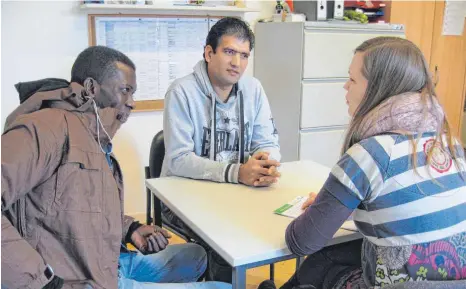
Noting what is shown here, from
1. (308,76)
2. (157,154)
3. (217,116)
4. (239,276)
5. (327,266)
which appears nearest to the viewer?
(239,276)

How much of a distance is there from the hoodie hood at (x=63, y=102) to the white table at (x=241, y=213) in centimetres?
38

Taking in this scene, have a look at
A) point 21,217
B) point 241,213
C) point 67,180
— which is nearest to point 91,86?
point 67,180

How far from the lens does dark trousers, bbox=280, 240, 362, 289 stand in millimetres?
1413

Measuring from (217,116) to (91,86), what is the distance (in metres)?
0.80

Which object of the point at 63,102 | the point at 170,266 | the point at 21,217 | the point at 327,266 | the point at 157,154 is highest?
the point at 63,102

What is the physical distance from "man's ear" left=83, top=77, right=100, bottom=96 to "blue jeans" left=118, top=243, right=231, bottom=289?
0.59m

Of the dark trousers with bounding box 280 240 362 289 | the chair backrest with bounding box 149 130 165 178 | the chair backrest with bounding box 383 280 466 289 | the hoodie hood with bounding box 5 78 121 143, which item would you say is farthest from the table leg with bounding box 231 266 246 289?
the chair backrest with bounding box 149 130 165 178

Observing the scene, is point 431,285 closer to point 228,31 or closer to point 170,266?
point 170,266

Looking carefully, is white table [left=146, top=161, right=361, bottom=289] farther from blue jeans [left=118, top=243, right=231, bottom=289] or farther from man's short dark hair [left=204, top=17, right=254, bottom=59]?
man's short dark hair [left=204, top=17, right=254, bottom=59]

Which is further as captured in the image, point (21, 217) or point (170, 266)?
point (170, 266)

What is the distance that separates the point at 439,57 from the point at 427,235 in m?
3.20

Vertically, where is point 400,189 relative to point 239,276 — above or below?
above

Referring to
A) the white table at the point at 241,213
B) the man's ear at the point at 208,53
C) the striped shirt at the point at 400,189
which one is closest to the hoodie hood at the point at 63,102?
the white table at the point at 241,213

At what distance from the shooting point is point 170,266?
1710mm
